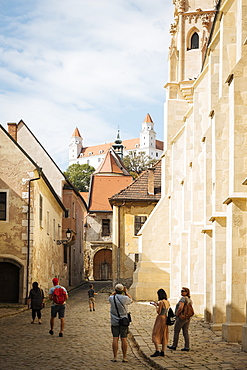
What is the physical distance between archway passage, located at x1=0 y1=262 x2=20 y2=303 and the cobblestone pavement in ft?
24.5

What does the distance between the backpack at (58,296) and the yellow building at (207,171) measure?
385 cm

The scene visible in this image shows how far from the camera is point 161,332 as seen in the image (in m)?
12.4

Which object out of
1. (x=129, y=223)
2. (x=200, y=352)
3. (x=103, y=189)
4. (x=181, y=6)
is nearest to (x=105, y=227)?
(x=103, y=189)

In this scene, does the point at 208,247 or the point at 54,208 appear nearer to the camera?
the point at 208,247

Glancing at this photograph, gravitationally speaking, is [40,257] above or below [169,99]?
below

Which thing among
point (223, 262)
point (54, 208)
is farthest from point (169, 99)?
point (223, 262)

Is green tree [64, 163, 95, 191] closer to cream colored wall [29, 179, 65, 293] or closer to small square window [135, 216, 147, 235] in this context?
small square window [135, 216, 147, 235]

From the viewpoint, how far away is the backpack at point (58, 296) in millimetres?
16359

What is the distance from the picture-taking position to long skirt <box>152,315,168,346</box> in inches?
484

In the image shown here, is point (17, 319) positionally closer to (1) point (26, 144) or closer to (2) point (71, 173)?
(1) point (26, 144)

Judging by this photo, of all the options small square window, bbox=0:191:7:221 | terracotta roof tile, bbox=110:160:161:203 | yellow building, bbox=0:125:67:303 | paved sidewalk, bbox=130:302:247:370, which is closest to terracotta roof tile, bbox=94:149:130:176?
terracotta roof tile, bbox=110:160:161:203

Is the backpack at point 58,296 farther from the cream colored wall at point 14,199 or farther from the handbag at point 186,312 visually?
the cream colored wall at point 14,199

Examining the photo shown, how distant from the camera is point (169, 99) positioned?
3619 cm

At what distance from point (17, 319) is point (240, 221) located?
10.1 m
